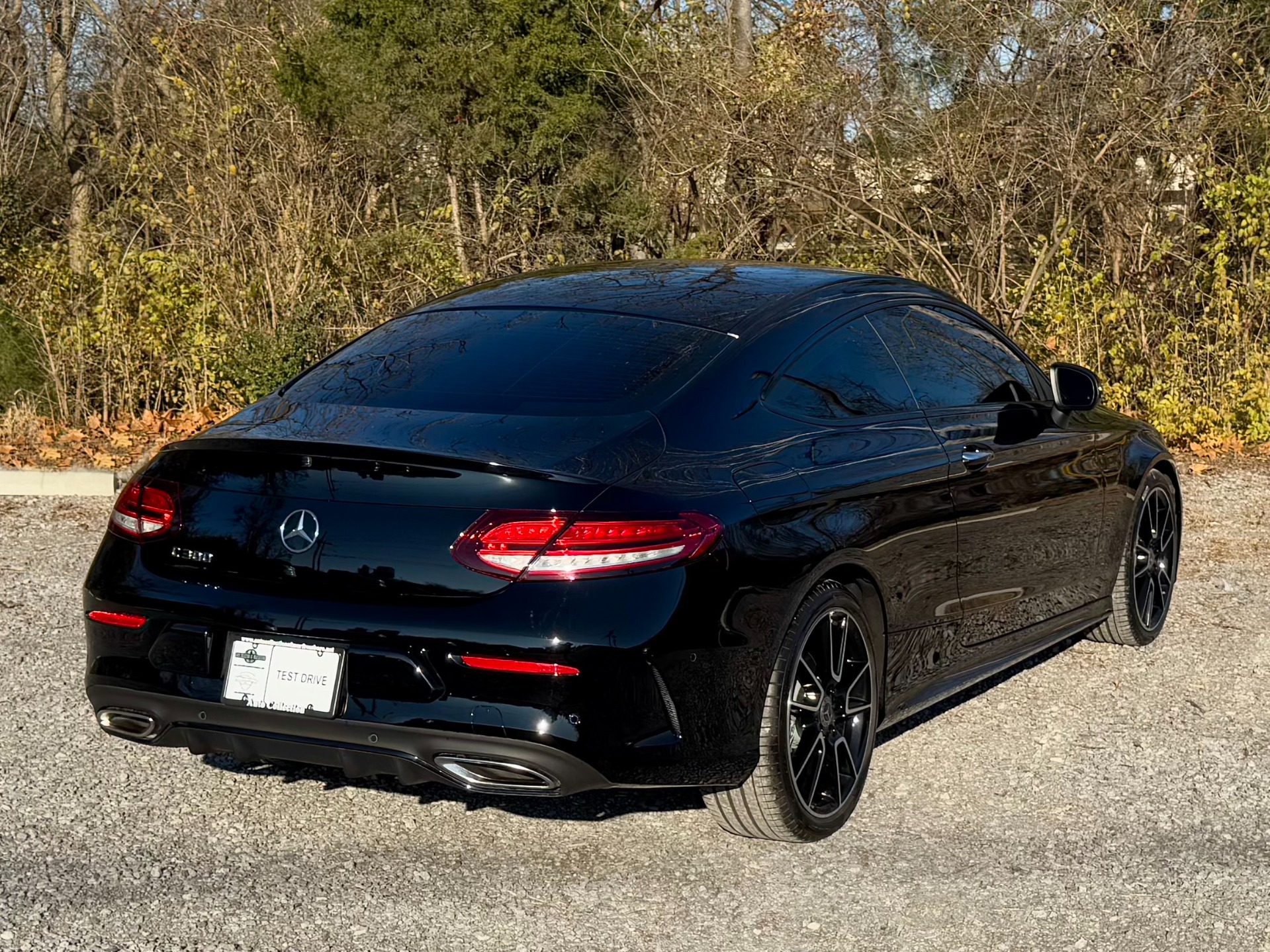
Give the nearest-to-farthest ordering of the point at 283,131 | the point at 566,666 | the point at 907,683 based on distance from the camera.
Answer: the point at 566,666, the point at 907,683, the point at 283,131

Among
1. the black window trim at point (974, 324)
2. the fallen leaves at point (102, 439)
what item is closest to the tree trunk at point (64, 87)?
the fallen leaves at point (102, 439)

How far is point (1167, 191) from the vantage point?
1238 centimetres

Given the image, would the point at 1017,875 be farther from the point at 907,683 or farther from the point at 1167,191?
the point at 1167,191

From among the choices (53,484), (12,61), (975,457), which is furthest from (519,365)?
(12,61)

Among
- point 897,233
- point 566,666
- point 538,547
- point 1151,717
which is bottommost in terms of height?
point 1151,717

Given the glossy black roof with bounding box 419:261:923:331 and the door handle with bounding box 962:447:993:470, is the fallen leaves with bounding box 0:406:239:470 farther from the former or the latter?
the door handle with bounding box 962:447:993:470

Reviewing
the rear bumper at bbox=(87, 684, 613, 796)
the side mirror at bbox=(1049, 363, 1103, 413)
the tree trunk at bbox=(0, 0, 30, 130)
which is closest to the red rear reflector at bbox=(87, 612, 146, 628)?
the rear bumper at bbox=(87, 684, 613, 796)

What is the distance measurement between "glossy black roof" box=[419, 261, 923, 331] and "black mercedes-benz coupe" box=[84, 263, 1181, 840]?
0.02 m

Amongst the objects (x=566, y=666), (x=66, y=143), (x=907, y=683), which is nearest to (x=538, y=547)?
(x=566, y=666)

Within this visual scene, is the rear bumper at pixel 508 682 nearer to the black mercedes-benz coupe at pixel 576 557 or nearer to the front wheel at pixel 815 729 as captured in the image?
the black mercedes-benz coupe at pixel 576 557

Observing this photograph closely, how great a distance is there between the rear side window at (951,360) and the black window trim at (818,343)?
0.04m

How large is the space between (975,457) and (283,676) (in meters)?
2.45

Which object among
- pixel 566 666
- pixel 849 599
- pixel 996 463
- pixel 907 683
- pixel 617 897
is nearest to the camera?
pixel 566 666

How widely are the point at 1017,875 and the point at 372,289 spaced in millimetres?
9362
